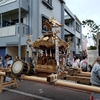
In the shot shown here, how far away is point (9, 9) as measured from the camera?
36.6 ft

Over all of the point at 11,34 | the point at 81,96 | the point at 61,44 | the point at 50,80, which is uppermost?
the point at 11,34

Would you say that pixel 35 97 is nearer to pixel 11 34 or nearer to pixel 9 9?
pixel 11 34

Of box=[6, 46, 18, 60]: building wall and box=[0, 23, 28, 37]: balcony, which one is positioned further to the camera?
box=[6, 46, 18, 60]: building wall

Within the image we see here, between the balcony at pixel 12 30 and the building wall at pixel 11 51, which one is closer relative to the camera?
the balcony at pixel 12 30

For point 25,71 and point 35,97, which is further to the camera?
point 35,97

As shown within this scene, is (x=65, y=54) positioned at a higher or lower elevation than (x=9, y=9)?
lower

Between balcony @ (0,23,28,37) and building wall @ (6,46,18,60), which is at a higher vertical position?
balcony @ (0,23,28,37)

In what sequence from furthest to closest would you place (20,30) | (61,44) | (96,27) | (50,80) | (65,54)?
(96,27) → (20,30) → (65,54) → (61,44) → (50,80)

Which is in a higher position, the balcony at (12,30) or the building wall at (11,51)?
the balcony at (12,30)

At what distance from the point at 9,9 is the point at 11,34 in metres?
2.15

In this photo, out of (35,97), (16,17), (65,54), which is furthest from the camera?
(16,17)

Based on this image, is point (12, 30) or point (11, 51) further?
point (11, 51)

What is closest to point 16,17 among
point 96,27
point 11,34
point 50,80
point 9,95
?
point 11,34

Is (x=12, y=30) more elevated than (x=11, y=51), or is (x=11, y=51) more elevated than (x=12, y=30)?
(x=12, y=30)
